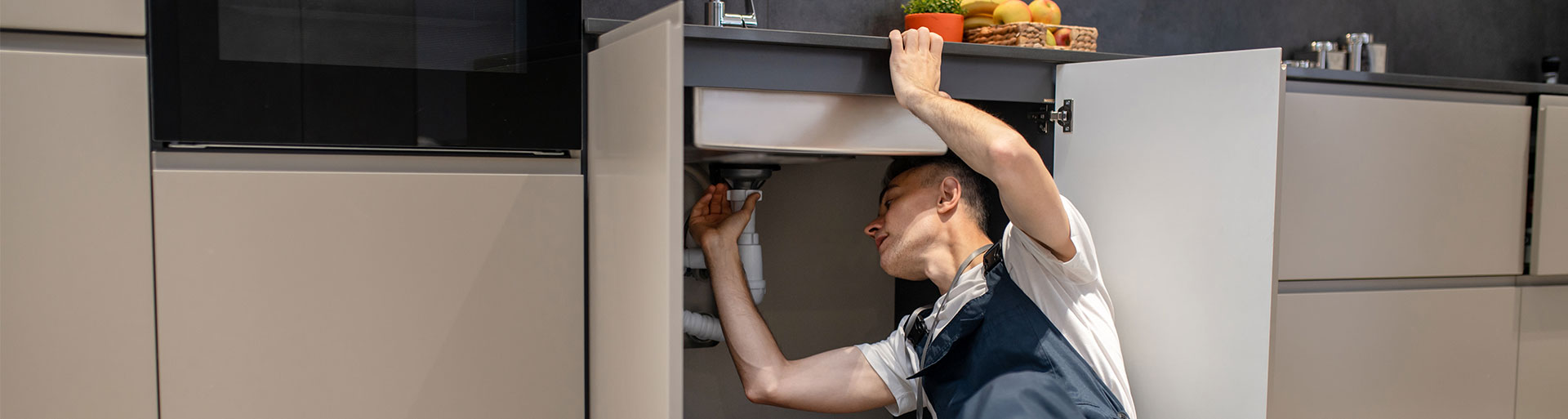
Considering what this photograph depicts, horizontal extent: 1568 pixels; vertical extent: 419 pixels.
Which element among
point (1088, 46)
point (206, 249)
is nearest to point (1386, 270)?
point (1088, 46)

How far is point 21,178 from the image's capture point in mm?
1014

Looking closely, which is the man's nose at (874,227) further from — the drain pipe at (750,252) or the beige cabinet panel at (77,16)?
the beige cabinet panel at (77,16)

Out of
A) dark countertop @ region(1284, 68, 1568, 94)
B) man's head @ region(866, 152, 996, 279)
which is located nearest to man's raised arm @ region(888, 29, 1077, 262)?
man's head @ region(866, 152, 996, 279)

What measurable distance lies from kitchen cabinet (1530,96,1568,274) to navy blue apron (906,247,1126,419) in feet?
3.39

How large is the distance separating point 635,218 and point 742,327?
0.45 m

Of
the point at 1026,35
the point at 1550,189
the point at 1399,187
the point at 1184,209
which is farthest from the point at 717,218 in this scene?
the point at 1550,189

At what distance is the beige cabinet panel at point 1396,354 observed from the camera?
1.55 m

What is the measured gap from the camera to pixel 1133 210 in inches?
52.6

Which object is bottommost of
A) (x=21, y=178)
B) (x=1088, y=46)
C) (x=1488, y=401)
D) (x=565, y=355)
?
(x=1488, y=401)

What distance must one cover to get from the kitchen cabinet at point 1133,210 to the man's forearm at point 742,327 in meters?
0.26

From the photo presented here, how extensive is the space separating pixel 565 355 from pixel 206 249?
434mm

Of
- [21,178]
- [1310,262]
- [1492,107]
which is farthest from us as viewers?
[1492,107]

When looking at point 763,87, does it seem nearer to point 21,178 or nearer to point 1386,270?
point 21,178

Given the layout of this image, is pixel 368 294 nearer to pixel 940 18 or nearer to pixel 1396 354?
pixel 940 18
